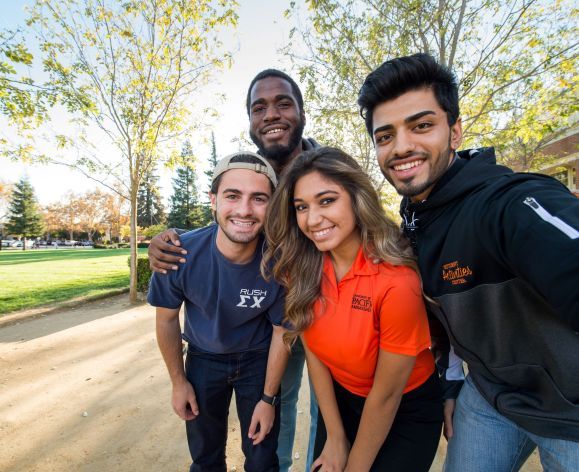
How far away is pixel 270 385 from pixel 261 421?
31 cm

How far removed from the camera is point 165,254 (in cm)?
254

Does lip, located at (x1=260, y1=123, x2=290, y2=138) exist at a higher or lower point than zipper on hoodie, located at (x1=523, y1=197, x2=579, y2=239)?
higher

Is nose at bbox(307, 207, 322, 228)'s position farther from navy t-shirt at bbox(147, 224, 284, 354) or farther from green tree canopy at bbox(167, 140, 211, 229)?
green tree canopy at bbox(167, 140, 211, 229)

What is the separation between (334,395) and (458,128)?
2.02 meters

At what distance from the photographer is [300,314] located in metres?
2.13

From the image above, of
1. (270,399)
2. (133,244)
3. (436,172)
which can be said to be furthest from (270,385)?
(133,244)

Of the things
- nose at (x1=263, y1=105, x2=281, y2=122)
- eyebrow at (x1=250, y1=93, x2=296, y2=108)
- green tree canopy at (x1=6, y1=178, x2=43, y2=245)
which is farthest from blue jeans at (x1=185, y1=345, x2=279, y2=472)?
green tree canopy at (x1=6, y1=178, x2=43, y2=245)

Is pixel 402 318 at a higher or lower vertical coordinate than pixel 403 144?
lower

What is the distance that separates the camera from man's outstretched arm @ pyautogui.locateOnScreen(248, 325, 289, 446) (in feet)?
8.59

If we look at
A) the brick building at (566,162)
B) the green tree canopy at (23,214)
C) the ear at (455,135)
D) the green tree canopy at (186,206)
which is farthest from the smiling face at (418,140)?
the green tree canopy at (23,214)

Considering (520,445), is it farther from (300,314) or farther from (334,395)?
(300,314)

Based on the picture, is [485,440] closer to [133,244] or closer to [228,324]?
[228,324]

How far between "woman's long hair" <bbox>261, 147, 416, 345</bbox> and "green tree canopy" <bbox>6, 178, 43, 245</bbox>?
238 feet

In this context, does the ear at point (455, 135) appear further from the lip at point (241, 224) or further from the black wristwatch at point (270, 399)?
the black wristwatch at point (270, 399)
